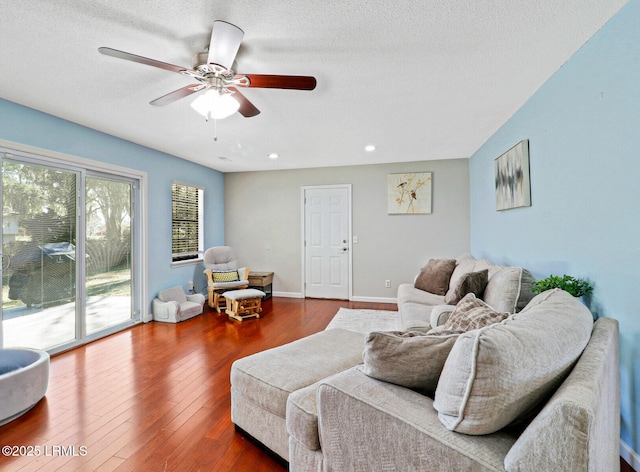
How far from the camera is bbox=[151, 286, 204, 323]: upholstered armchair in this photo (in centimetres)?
422

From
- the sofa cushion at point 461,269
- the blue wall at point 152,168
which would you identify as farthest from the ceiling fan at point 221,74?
the sofa cushion at point 461,269

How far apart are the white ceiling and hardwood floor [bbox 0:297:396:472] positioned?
2371 mm

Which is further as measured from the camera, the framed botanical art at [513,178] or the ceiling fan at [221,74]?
the framed botanical art at [513,178]

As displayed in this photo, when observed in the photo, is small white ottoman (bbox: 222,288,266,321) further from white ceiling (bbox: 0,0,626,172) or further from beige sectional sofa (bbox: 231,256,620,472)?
beige sectional sofa (bbox: 231,256,620,472)

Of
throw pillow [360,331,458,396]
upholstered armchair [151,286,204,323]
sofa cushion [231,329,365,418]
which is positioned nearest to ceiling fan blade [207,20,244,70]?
throw pillow [360,331,458,396]

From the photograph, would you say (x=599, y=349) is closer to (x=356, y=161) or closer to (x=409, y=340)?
(x=409, y=340)

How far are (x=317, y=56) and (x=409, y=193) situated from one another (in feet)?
11.4

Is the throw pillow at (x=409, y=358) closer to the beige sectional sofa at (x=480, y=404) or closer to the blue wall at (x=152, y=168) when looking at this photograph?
the beige sectional sofa at (x=480, y=404)

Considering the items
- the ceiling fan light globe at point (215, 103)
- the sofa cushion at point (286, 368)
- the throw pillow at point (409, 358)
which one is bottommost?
the sofa cushion at point (286, 368)

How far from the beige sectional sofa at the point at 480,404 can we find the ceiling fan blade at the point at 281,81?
1.52m

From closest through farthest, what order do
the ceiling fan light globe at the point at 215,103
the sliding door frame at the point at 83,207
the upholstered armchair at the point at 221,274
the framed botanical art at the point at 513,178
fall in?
1. the ceiling fan light globe at the point at 215,103
2. the framed botanical art at the point at 513,178
3. the sliding door frame at the point at 83,207
4. the upholstered armchair at the point at 221,274

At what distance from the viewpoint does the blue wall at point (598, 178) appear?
1.57 m

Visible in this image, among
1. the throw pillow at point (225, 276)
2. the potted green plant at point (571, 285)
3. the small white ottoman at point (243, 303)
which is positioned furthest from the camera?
the throw pillow at point (225, 276)

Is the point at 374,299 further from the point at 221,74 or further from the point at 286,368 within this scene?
the point at 221,74
